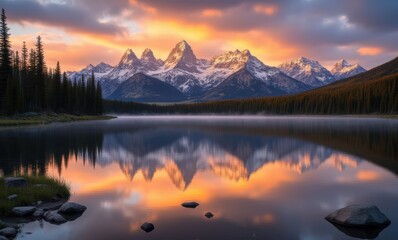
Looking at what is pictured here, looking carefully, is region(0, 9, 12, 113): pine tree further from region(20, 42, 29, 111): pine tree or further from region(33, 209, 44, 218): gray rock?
region(33, 209, 44, 218): gray rock

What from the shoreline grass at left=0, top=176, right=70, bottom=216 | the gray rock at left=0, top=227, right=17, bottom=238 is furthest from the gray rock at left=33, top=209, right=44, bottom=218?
the gray rock at left=0, top=227, right=17, bottom=238

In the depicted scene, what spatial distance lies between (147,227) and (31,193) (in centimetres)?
806

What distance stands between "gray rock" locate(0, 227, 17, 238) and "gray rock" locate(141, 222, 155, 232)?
5368 millimetres

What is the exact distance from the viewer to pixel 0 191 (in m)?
18.8

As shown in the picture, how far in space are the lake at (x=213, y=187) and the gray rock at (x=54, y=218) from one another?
466 millimetres

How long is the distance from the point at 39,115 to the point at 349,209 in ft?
349

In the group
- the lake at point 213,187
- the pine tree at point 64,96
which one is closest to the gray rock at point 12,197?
the lake at point 213,187


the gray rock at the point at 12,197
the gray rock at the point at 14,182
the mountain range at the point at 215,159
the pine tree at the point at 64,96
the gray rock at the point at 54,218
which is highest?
the pine tree at the point at 64,96

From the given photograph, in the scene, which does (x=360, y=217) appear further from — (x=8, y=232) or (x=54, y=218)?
(x=8, y=232)

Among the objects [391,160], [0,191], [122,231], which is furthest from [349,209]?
[391,160]

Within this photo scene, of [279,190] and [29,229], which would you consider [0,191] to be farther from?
[279,190]

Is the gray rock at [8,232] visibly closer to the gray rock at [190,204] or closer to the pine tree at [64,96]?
the gray rock at [190,204]

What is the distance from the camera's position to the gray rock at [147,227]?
51.9 feet

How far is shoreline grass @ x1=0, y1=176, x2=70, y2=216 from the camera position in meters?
17.7
